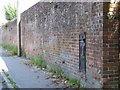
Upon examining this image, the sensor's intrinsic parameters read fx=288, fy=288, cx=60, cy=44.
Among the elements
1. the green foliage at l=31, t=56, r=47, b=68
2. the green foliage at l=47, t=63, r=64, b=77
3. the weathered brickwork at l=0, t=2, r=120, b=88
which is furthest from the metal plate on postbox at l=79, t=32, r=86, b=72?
the green foliage at l=31, t=56, r=47, b=68

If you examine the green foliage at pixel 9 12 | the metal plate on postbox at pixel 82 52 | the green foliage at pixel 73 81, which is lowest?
the green foliage at pixel 73 81

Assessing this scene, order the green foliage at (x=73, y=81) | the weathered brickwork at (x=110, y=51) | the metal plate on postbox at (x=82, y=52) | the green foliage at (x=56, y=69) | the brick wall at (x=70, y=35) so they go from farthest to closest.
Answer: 1. the green foliage at (x=56, y=69)
2. the green foliage at (x=73, y=81)
3. the metal plate on postbox at (x=82, y=52)
4. the brick wall at (x=70, y=35)
5. the weathered brickwork at (x=110, y=51)

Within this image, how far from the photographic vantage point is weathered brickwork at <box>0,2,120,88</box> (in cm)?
612

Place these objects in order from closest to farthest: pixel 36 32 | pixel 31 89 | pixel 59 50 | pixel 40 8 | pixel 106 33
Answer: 1. pixel 106 33
2. pixel 31 89
3. pixel 59 50
4. pixel 40 8
5. pixel 36 32

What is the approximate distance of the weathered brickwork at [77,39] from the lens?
612cm

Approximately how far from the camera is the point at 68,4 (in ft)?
28.0

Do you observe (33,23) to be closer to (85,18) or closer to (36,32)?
(36,32)

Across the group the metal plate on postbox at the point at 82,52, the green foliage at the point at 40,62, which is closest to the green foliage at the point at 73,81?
the metal plate on postbox at the point at 82,52

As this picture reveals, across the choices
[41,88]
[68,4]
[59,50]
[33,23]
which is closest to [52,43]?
[59,50]

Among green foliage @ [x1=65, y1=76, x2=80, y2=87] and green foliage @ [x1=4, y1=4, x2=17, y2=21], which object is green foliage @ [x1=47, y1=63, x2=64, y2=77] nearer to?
green foliage @ [x1=65, y1=76, x2=80, y2=87]

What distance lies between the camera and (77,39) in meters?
7.78

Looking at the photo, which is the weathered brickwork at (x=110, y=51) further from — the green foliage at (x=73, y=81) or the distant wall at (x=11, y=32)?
the distant wall at (x=11, y=32)

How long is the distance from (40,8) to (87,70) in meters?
6.02

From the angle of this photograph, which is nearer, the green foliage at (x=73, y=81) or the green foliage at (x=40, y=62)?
the green foliage at (x=73, y=81)
